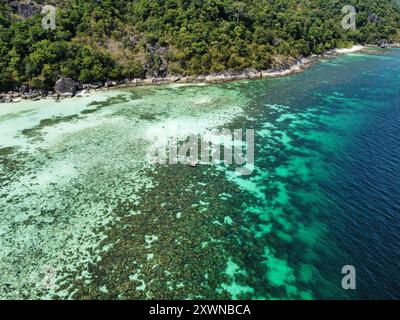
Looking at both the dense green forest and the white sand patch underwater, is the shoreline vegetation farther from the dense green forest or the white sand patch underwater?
the white sand patch underwater

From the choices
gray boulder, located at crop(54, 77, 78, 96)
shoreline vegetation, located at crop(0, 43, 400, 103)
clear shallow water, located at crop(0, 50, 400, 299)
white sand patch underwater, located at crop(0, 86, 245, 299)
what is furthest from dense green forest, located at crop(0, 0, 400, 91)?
clear shallow water, located at crop(0, 50, 400, 299)

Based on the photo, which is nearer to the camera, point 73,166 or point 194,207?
point 194,207

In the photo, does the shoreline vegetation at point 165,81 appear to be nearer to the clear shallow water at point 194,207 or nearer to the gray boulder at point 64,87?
the gray boulder at point 64,87

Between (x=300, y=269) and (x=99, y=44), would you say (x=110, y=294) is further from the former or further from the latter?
(x=99, y=44)

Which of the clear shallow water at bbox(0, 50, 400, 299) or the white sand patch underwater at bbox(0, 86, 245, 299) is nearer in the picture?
the clear shallow water at bbox(0, 50, 400, 299)

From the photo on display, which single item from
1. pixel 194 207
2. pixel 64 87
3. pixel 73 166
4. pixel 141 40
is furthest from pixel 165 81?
pixel 194 207

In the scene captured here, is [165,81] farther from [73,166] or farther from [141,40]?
[73,166]

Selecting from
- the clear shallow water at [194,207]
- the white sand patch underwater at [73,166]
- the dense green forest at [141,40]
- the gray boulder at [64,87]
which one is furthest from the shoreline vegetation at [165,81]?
the clear shallow water at [194,207]
